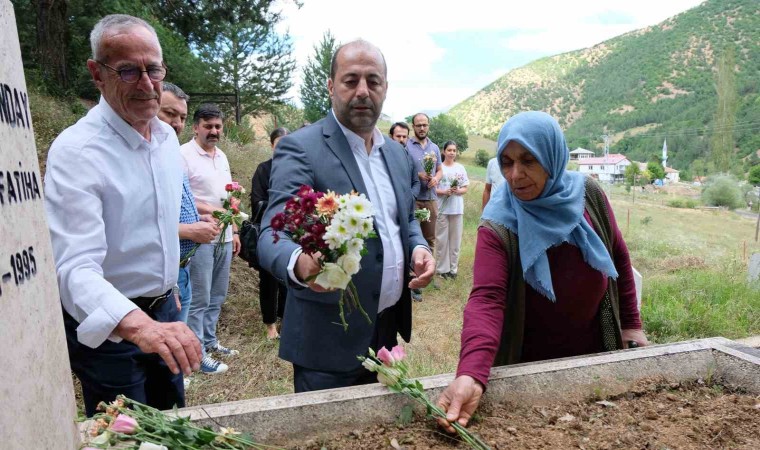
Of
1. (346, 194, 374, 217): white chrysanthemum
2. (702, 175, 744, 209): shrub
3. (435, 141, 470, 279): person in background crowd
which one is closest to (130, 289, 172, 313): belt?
(346, 194, 374, 217): white chrysanthemum

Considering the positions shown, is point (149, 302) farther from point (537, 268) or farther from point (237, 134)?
point (237, 134)

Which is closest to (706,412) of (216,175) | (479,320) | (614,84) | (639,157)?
(479,320)

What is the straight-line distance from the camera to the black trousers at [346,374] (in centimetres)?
186

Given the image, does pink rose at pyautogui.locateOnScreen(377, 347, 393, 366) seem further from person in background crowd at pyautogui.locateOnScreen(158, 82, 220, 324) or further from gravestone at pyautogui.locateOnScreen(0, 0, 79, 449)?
person in background crowd at pyautogui.locateOnScreen(158, 82, 220, 324)

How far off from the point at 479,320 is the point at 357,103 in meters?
0.91

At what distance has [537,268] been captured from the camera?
1703 mm

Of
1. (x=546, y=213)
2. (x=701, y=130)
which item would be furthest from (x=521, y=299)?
(x=701, y=130)

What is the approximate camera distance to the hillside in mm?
54531

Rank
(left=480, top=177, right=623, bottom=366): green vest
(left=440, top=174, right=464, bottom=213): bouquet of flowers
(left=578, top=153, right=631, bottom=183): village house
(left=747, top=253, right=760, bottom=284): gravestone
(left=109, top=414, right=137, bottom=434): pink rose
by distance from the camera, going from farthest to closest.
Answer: (left=578, top=153, right=631, bottom=183): village house, (left=440, top=174, right=464, bottom=213): bouquet of flowers, (left=747, top=253, right=760, bottom=284): gravestone, (left=480, top=177, right=623, bottom=366): green vest, (left=109, top=414, right=137, bottom=434): pink rose

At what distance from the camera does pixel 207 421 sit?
1391mm

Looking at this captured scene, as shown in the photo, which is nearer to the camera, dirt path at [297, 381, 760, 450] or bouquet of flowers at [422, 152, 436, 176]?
dirt path at [297, 381, 760, 450]

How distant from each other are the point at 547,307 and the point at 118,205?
1.52 m

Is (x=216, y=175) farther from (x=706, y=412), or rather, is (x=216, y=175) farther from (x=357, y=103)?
(x=706, y=412)

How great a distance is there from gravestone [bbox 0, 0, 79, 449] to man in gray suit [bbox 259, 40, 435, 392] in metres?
0.80
